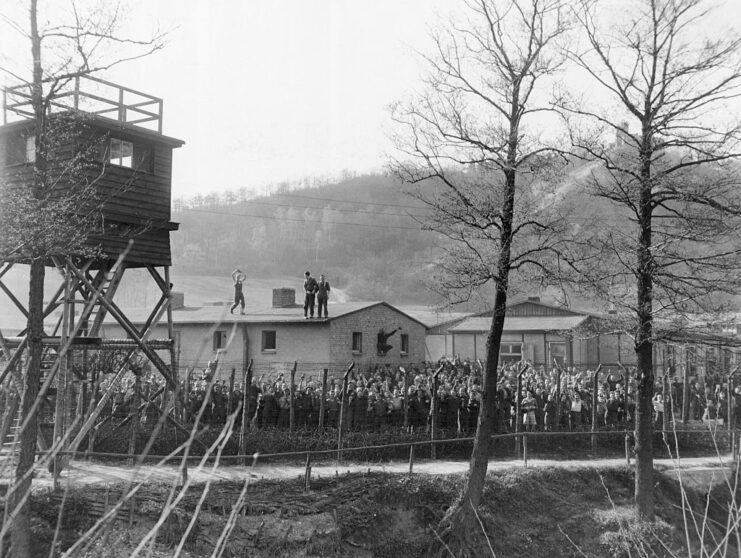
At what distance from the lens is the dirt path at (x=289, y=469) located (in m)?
16.3

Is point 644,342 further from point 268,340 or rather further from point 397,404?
point 268,340

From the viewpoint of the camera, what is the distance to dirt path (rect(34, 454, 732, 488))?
16.3 metres

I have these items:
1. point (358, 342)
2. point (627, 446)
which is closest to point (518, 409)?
point (627, 446)

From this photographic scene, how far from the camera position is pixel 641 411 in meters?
17.6

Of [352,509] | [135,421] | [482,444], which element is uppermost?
[135,421]

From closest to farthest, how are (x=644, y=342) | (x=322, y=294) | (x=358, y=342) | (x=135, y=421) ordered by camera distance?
1. (x=644, y=342)
2. (x=135, y=421)
3. (x=322, y=294)
4. (x=358, y=342)

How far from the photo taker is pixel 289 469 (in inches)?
739

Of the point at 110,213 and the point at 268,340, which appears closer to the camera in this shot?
the point at 110,213

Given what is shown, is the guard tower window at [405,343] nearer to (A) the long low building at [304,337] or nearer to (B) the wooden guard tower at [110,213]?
(A) the long low building at [304,337]

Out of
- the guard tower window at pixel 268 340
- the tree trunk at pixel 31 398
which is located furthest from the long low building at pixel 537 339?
the tree trunk at pixel 31 398

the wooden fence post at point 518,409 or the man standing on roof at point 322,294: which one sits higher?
the man standing on roof at point 322,294

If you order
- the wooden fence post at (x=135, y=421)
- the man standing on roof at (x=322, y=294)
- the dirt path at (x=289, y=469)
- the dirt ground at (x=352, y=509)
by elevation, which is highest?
the man standing on roof at (x=322, y=294)

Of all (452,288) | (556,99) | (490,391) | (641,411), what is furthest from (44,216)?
(641,411)

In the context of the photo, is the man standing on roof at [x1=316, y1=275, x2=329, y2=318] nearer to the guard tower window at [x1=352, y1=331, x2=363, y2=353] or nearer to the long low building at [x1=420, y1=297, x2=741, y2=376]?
the guard tower window at [x1=352, y1=331, x2=363, y2=353]
